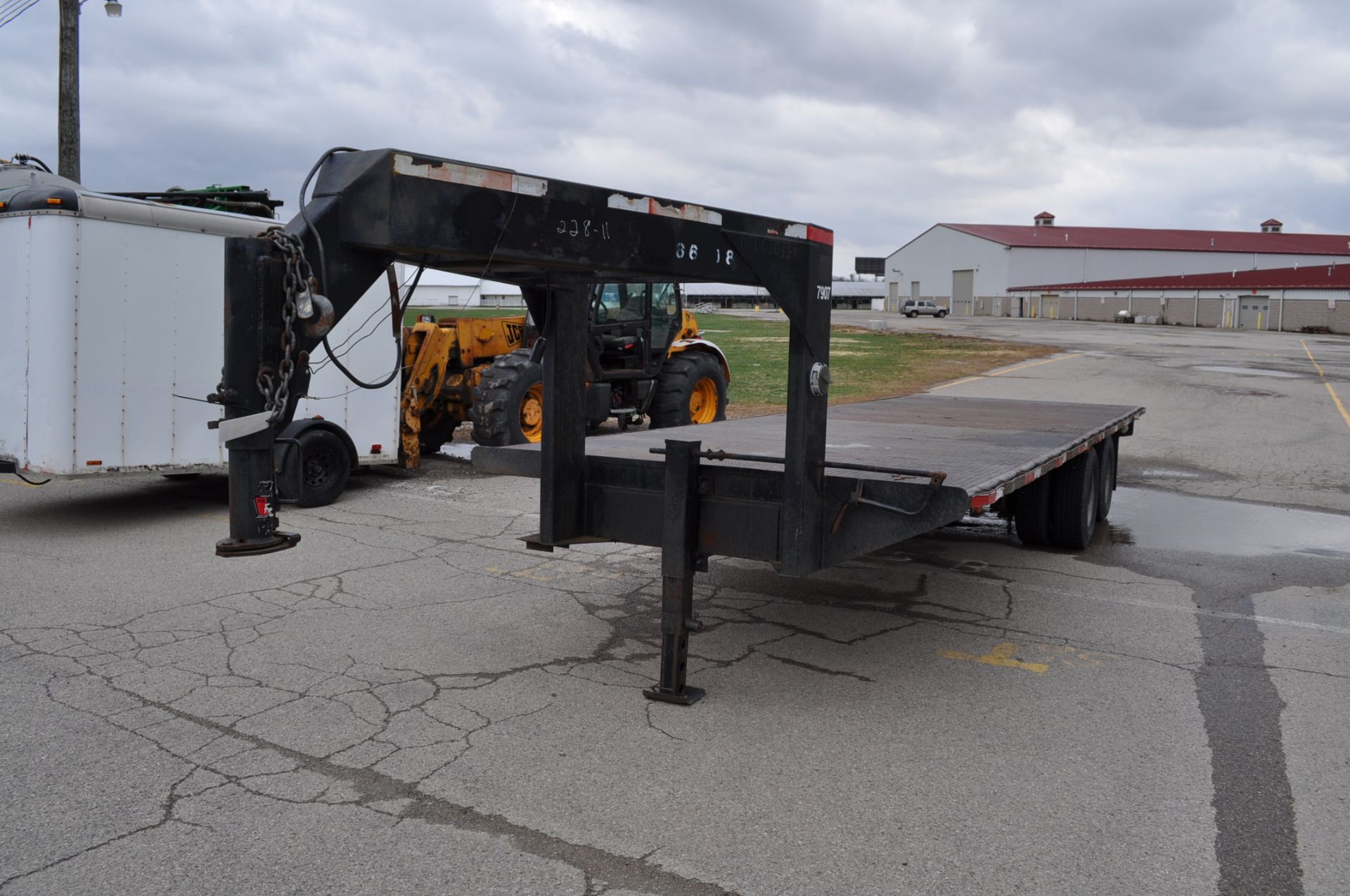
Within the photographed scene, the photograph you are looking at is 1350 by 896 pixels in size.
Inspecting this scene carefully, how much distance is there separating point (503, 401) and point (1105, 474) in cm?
628

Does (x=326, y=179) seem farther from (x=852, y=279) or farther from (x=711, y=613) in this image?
(x=852, y=279)

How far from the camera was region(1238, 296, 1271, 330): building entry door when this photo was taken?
6359 cm

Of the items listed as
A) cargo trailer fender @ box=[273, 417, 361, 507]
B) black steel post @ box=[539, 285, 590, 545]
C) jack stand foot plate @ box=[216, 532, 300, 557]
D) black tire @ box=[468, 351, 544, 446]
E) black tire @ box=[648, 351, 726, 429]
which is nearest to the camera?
jack stand foot plate @ box=[216, 532, 300, 557]

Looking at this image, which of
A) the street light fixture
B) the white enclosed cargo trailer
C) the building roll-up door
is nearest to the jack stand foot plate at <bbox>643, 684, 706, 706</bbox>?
the white enclosed cargo trailer

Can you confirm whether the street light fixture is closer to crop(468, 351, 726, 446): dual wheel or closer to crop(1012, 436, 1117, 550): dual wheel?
crop(468, 351, 726, 446): dual wheel

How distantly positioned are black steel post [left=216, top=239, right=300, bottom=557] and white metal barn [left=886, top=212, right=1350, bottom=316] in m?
86.5

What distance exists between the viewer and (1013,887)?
3529 millimetres

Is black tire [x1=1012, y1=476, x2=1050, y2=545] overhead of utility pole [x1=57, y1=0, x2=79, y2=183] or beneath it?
beneath

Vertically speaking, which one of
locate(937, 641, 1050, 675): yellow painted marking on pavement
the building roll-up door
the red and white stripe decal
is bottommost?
locate(937, 641, 1050, 675): yellow painted marking on pavement

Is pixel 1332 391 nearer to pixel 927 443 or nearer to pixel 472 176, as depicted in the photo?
pixel 927 443

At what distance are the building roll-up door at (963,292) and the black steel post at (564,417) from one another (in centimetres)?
9192

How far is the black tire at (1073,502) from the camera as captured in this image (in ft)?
28.3

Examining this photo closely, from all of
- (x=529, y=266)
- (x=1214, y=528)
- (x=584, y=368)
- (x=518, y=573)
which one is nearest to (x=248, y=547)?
(x=529, y=266)

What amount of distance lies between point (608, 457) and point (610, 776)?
5.96 ft
